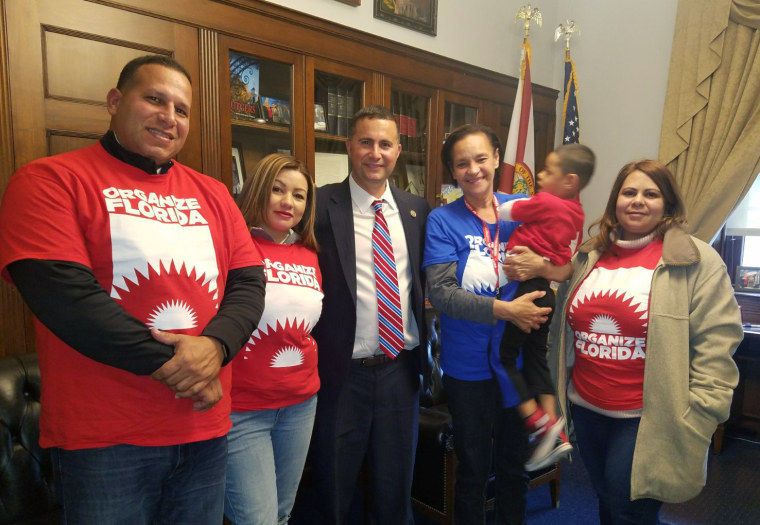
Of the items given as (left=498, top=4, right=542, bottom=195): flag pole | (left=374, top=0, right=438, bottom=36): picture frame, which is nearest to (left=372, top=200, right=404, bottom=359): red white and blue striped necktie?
(left=374, top=0, right=438, bottom=36): picture frame

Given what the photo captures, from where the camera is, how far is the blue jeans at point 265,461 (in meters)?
1.31

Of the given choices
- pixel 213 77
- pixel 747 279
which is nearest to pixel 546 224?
pixel 213 77

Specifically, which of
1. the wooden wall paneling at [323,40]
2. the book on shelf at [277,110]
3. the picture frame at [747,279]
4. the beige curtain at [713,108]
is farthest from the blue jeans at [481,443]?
the picture frame at [747,279]

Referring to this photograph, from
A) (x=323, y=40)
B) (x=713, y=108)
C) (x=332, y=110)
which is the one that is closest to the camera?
(x=323, y=40)

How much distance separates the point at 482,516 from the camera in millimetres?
1603

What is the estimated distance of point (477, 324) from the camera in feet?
5.17

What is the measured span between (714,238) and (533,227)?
271cm

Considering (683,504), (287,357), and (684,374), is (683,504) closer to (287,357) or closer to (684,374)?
(684,374)

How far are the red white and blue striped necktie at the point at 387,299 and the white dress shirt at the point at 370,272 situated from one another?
22 mm

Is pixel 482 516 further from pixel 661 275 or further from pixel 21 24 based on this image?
pixel 21 24

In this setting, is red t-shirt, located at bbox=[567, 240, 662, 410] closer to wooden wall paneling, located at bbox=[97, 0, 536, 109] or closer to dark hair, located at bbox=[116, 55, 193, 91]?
dark hair, located at bbox=[116, 55, 193, 91]

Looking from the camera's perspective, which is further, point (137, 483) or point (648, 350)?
point (648, 350)

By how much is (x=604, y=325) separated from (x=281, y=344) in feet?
3.32

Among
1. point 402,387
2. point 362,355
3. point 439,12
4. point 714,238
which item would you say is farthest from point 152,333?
point 714,238
